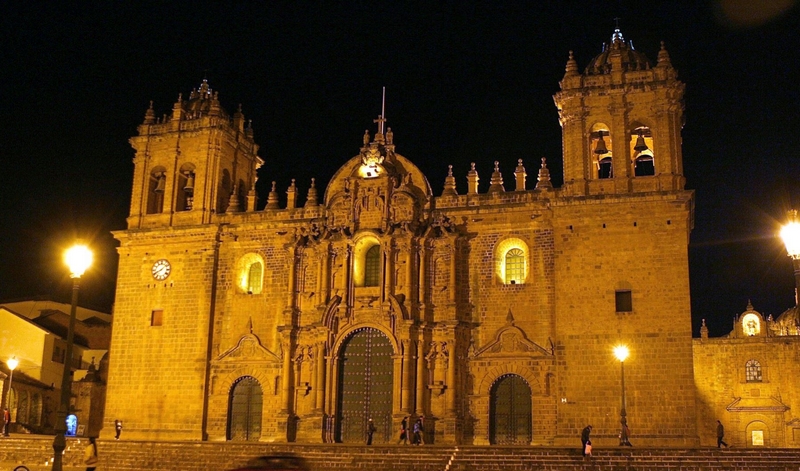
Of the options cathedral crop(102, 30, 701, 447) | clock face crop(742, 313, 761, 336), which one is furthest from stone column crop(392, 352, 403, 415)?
clock face crop(742, 313, 761, 336)

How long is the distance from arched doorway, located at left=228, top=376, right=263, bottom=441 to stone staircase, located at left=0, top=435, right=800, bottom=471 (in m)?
5.69

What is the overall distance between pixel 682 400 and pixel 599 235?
233 inches

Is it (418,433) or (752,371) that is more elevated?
(752,371)

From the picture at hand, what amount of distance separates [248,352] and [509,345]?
9.61 meters

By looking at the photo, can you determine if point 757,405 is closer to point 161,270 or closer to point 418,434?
point 418,434

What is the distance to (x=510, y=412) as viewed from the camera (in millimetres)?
29688

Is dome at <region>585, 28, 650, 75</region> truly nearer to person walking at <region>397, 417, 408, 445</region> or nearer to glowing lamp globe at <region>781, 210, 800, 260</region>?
person walking at <region>397, 417, 408, 445</region>

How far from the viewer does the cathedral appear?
28.7m

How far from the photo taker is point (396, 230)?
3161 centimetres

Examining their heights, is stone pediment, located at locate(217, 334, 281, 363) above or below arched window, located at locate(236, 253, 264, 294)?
below


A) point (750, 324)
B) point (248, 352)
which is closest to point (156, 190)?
point (248, 352)

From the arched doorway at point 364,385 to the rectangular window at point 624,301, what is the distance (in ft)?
26.0

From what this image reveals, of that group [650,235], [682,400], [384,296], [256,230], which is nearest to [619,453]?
[682,400]

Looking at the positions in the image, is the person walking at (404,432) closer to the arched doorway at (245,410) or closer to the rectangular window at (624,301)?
the arched doorway at (245,410)
